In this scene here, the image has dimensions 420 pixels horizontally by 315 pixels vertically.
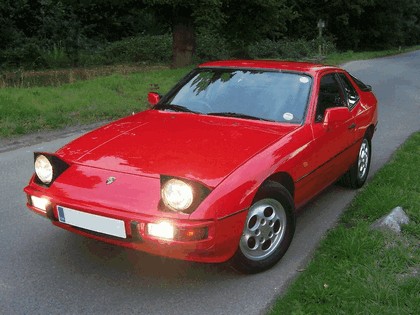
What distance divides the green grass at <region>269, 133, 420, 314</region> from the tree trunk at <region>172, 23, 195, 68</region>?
15.9 metres

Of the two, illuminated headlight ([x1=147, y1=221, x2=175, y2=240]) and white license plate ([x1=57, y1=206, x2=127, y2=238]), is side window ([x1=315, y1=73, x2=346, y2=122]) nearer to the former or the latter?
illuminated headlight ([x1=147, y1=221, x2=175, y2=240])

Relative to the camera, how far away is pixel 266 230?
11.8 feet

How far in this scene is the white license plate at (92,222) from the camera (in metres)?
3.14

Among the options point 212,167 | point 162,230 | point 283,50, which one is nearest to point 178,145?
point 212,167

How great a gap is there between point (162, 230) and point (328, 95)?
2.42 metres

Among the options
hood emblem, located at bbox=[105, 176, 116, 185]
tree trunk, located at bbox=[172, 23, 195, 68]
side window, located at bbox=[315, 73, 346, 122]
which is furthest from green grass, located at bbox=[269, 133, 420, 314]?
tree trunk, located at bbox=[172, 23, 195, 68]

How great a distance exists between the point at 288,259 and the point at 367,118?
2.39 meters

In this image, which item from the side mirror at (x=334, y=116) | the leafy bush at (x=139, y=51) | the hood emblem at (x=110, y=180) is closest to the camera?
the hood emblem at (x=110, y=180)

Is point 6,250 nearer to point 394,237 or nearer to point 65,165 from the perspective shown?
point 65,165

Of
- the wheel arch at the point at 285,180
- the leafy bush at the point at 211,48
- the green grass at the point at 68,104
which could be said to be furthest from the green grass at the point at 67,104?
the leafy bush at the point at 211,48

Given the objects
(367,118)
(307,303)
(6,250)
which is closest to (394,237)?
(307,303)

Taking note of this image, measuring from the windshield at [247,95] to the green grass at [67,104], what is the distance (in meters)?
4.71

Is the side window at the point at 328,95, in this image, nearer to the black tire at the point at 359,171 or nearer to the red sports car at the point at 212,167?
the red sports car at the point at 212,167

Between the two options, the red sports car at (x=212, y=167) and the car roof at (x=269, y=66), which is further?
the car roof at (x=269, y=66)
